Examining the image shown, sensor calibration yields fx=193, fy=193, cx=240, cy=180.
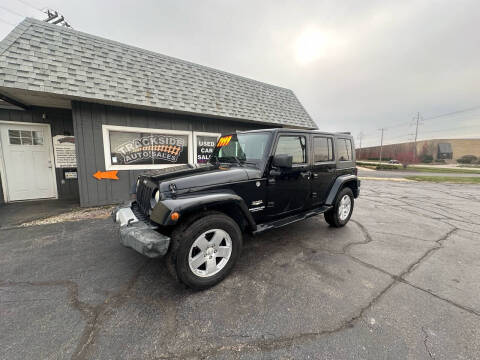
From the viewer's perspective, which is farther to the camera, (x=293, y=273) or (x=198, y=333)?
(x=293, y=273)

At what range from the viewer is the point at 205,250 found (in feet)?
7.61

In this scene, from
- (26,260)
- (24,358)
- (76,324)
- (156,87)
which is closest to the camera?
(24,358)

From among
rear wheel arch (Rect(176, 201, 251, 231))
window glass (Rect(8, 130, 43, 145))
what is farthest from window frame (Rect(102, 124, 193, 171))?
rear wheel arch (Rect(176, 201, 251, 231))

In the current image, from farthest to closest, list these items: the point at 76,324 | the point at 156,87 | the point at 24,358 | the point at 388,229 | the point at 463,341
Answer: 1. the point at 156,87
2. the point at 388,229
3. the point at 76,324
4. the point at 463,341
5. the point at 24,358

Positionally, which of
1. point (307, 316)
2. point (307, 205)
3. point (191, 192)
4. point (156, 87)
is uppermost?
point (156, 87)

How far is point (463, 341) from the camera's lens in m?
1.65

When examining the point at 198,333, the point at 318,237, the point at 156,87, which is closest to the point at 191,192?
the point at 198,333

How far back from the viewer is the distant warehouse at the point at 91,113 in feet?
15.6

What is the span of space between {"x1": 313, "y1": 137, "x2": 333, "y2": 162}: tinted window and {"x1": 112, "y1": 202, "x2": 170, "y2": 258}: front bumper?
9.36 ft

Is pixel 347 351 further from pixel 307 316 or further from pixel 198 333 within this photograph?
pixel 198 333

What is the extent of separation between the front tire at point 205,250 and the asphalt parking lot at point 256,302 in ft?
0.60

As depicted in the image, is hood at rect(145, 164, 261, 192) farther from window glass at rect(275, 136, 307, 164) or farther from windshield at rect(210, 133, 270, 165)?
window glass at rect(275, 136, 307, 164)

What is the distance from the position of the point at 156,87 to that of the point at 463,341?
7693 millimetres

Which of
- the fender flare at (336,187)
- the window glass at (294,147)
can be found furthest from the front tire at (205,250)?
the fender flare at (336,187)
